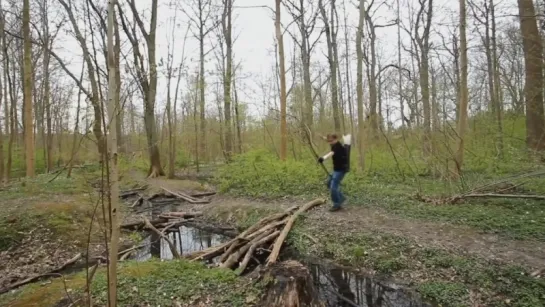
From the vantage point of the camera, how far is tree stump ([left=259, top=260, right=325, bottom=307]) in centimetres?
426

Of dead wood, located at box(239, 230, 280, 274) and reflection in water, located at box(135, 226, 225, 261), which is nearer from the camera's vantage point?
dead wood, located at box(239, 230, 280, 274)

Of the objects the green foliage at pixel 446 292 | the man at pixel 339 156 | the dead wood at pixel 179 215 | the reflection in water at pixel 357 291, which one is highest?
the man at pixel 339 156

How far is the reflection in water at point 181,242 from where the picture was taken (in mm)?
7977

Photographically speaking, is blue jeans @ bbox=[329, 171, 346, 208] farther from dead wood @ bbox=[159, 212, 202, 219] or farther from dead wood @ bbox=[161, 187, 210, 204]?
dead wood @ bbox=[161, 187, 210, 204]

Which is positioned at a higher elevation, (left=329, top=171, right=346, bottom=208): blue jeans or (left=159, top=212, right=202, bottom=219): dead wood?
(left=329, top=171, right=346, bottom=208): blue jeans

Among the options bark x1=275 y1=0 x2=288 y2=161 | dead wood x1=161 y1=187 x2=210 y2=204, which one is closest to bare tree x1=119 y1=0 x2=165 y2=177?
dead wood x1=161 y1=187 x2=210 y2=204

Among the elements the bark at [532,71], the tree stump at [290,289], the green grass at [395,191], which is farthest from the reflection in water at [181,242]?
the bark at [532,71]

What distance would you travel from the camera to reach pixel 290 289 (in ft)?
14.2

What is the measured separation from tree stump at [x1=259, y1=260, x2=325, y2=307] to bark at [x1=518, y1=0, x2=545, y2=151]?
906cm

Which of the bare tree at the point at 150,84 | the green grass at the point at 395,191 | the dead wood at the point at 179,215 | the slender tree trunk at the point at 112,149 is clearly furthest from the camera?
the bare tree at the point at 150,84

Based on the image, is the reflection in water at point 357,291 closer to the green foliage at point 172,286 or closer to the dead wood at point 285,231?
the dead wood at point 285,231

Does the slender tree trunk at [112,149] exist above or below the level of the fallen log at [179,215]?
above

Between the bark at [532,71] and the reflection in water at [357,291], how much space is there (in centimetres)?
753

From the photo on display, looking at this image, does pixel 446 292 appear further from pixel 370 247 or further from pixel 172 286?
pixel 172 286
